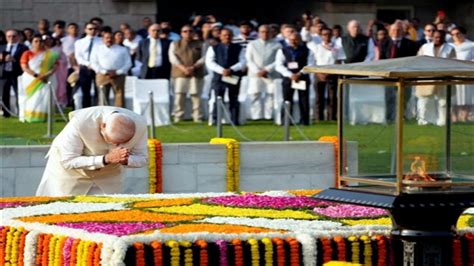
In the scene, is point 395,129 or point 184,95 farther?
point 184,95

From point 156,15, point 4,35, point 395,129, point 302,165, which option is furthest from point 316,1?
point 395,129

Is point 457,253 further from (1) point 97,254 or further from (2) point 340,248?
(1) point 97,254

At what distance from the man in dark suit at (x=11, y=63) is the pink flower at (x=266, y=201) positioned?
17599mm

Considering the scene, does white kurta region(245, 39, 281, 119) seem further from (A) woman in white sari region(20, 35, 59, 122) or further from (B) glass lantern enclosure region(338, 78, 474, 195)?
(B) glass lantern enclosure region(338, 78, 474, 195)

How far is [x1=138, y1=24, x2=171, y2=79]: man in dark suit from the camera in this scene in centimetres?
2859

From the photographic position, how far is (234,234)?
31.7 feet

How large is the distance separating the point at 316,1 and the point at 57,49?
11.5m

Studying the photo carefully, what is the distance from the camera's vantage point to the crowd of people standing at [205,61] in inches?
1093

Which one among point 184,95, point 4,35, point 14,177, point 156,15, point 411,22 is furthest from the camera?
point 156,15

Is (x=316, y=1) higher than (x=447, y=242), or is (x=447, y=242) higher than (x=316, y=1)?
(x=316, y=1)

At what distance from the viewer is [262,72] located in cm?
2822

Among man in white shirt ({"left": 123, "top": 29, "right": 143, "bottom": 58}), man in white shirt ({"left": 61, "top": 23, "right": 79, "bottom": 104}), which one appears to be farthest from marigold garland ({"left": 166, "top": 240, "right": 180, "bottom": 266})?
man in white shirt ({"left": 123, "top": 29, "right": 143, "bottom": 58})

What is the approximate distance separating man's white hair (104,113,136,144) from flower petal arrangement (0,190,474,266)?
3.21 ft

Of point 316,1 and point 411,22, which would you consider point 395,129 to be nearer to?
point 411,22
